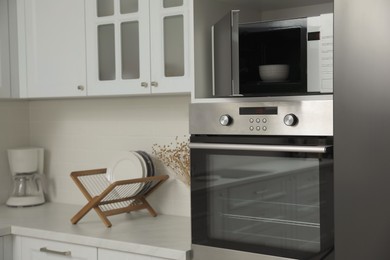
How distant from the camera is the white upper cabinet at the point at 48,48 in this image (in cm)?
293

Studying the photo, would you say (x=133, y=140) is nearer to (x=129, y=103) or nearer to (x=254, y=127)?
(x=129, y=103)

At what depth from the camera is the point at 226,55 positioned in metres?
2.21

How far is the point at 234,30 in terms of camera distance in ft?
7.08

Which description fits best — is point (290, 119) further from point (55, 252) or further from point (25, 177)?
point (25, 177)

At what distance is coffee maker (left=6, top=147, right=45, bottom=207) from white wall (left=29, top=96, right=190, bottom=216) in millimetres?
114

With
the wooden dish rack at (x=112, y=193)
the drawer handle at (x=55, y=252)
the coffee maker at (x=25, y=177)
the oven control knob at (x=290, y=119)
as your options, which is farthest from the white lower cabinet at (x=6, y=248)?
the oven control knob at (x=290, y=119)

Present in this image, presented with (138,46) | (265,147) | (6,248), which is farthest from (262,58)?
(6,248)

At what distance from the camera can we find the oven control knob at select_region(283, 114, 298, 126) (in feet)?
6.47

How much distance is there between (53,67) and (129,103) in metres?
0.43

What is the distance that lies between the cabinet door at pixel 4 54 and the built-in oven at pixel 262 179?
4.58 ft

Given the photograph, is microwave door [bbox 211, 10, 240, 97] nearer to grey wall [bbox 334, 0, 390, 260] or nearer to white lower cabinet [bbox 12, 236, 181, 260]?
grey wall [bbox 334, 0, 390, 260]

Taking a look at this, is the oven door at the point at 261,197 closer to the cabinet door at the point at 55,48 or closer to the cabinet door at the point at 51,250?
the cabinet door at the point at 51,250

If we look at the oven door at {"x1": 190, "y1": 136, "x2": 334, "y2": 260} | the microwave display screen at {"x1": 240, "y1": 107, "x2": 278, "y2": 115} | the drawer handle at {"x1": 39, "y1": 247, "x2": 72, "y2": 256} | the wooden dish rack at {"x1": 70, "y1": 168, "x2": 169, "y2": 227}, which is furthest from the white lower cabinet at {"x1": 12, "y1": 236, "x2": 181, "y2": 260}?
the microwave display screen at {"x1": 240, "y1": 107, "x2": 278, "y2": 115}

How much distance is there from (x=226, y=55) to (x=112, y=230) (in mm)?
980
